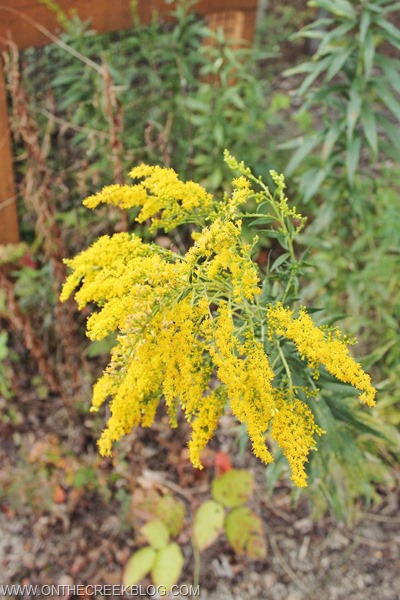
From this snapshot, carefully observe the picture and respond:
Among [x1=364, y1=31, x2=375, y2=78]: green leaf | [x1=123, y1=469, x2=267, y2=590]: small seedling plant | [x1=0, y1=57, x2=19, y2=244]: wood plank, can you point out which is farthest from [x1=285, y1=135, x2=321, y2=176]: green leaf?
[x1=123, y1=469, x2=267, y2=590]: small seedling plant

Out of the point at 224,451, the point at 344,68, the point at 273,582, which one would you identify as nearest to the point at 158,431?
the point at 224,451

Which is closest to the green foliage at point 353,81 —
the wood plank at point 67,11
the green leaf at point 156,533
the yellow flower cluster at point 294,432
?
the wood plank at point 67,11

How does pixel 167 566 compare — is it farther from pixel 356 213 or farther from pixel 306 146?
pixel 306 146

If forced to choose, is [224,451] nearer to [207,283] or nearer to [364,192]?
[364,192]

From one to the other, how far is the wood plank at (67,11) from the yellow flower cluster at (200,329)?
1.96 metres

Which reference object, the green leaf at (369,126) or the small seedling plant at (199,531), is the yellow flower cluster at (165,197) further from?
the small seedling plant at (199,531)

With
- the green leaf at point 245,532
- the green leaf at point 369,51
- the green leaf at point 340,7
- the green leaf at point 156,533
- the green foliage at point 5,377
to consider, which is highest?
the green leaf at point 340,7

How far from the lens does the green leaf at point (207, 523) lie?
257cm

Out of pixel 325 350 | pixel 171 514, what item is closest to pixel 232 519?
pixel 171 514

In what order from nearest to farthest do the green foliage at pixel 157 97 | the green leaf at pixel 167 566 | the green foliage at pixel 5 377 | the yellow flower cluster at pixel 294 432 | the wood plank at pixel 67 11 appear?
the yellow flower cluster at pixel 294 432 → the green leaf at pixel 167 566 → the wood plank at pixel 67 11 → the green foliage at pixel 5 377 → the green foliage at pixel 157 97

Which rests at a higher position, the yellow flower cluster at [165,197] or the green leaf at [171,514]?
the yellow flower cluster at [165,197]

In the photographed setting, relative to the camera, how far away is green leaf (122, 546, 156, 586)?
2553mm

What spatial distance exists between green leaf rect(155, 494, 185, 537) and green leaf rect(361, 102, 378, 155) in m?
1.96

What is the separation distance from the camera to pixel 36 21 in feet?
9.70
